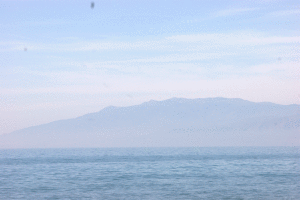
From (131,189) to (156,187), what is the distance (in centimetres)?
305

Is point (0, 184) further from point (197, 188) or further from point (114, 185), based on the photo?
point (197, 188)

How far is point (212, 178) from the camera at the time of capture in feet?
173

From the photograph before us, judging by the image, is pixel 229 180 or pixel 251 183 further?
pixel 229 180

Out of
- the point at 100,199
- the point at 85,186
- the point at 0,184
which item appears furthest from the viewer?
the point at 0,184

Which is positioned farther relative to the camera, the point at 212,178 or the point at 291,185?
the point at 212,178

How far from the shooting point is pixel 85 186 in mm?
45750

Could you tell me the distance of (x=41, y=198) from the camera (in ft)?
124

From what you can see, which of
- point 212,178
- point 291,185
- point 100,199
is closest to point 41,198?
point 100,199

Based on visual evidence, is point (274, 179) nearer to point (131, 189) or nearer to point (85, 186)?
point (131, 189)

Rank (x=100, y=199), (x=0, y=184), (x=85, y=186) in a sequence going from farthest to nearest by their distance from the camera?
(x=0, y=184) → (x=85, y=186) → (x=100, y=199)

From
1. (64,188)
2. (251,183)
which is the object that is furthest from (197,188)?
(64,188)

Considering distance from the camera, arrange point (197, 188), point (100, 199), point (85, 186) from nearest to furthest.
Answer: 1. point (100, 199)
2. point (197, 188)
3. point (85, 186)

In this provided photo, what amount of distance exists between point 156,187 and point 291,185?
15453 millimetres

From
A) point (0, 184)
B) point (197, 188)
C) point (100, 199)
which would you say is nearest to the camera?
point (100, 199)
